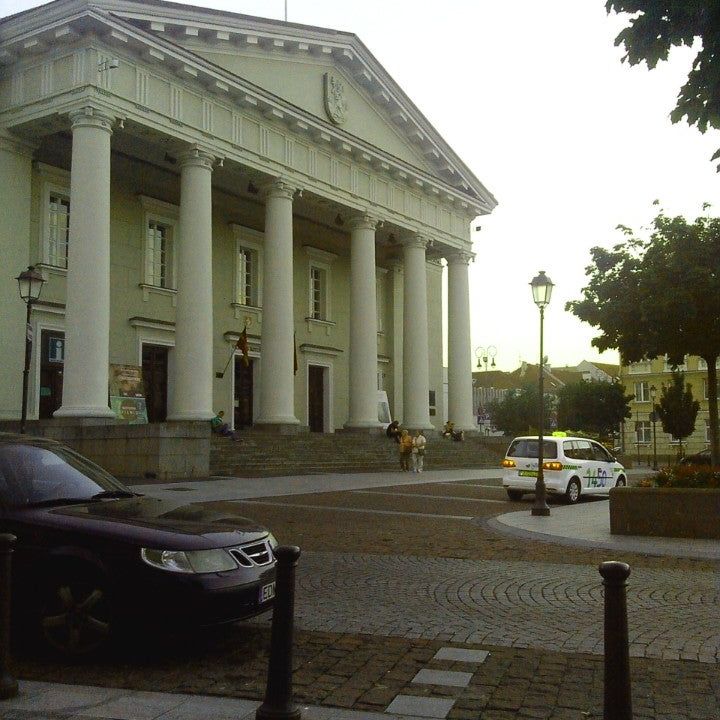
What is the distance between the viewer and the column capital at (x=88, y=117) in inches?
997

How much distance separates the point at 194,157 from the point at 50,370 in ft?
27.7

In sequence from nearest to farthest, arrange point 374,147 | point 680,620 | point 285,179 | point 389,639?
point 389,639 < point 680,620 < point 285,179 < point 374,147

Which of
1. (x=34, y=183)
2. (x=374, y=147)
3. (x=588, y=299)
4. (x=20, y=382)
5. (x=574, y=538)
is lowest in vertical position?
(x=574, y=538)

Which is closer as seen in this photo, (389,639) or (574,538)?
(389,639)

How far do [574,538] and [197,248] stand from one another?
18810 millimetres

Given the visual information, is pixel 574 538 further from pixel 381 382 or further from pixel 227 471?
pixel 381 382

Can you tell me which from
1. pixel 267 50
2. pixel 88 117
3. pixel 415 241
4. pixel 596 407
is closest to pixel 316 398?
pixel 415 241

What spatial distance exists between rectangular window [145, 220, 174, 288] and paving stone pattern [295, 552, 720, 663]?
2375 cm

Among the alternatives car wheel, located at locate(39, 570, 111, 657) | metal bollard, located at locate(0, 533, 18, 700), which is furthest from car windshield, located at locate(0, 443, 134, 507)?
metal bollard, located at locate(0, 533, 18, 700)

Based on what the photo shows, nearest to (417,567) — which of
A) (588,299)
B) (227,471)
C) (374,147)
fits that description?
(227,471)

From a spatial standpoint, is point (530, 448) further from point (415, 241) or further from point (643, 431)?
point (643, 431)

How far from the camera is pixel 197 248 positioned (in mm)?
28531

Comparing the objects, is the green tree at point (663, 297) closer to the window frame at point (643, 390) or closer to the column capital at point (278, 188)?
the column capital at point (278, 188)

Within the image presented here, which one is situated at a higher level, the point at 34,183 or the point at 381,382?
the point at 34,183
